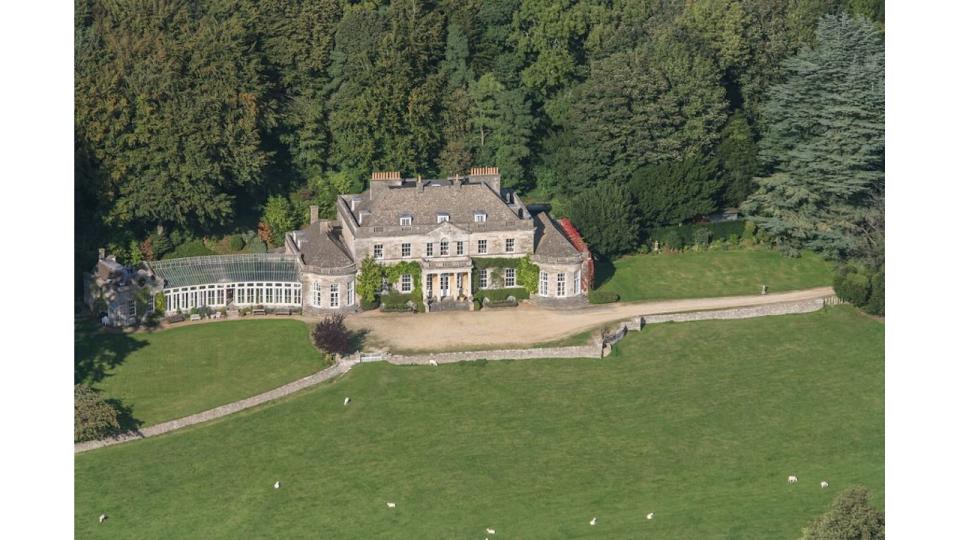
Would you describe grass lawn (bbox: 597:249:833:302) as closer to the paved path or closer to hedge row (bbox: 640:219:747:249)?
hedge row (bbox: 640:219:747:249)

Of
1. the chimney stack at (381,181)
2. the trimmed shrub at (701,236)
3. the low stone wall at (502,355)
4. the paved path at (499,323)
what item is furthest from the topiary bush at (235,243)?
the trimmed shrub at (701,236)

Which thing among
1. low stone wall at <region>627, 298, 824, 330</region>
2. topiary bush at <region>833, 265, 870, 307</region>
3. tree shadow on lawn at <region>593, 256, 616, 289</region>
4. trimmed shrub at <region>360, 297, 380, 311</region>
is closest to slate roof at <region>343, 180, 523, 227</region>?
trimmed shrub at <region>360, 297, 380, 311</region>

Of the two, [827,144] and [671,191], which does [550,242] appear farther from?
[827,144]

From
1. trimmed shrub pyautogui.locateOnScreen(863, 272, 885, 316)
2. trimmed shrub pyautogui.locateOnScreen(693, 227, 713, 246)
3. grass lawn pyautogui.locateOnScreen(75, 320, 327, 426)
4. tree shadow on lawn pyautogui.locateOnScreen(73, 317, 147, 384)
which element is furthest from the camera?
trimmed shrub pyautogui.locateOnScreen(693, 227, 713, 246)

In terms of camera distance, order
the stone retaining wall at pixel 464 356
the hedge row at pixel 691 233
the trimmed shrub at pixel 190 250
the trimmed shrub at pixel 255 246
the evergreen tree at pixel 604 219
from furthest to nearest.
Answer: the hedge row at pixel 691 233, the evergreen tree at pixel 604 219, the trimmed shrub at pixel 255 246, the trimmed shrub at pixel 190 250, the stone retaining wall at pixel 464 356

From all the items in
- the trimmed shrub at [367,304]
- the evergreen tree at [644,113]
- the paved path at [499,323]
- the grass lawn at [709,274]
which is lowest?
the paved path at [499,323]

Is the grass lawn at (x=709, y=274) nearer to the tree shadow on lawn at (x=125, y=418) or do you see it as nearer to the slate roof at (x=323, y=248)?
the slate roof at (x=323, y=248)
